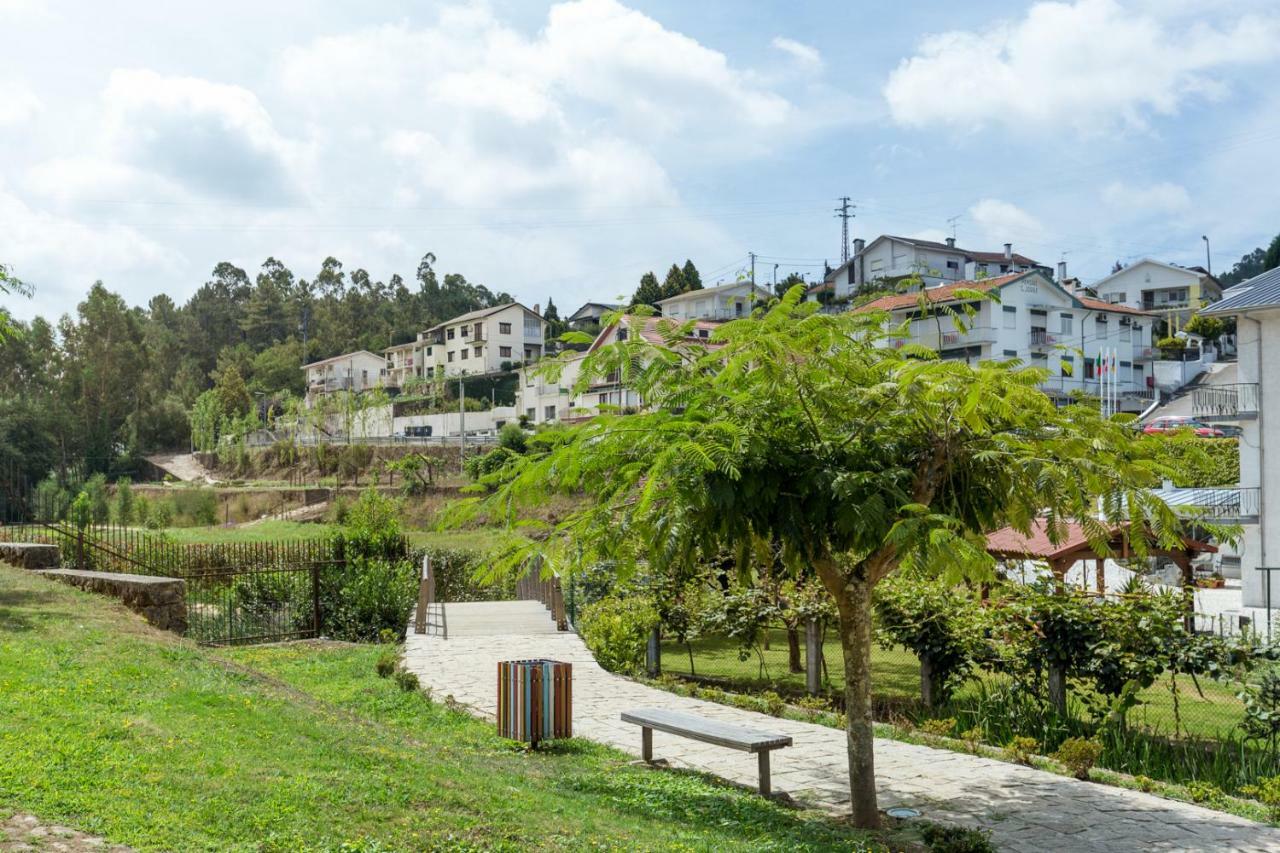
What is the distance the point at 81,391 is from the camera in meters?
78.8

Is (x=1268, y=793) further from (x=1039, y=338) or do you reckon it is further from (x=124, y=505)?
(x=1039, y=338)

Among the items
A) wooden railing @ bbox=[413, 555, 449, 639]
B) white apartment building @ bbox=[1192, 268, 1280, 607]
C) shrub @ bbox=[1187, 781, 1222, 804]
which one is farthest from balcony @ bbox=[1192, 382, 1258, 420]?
shrub @ bbox=[1187, 781, 1222, 804]

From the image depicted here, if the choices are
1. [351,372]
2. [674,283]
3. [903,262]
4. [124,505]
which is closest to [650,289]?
[674,283]

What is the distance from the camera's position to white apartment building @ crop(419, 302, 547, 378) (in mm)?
88688

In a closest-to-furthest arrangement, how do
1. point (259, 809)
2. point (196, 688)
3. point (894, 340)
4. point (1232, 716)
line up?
point (259, 809) < point (894, 340) < point (196, 688) < point (1232, 716)

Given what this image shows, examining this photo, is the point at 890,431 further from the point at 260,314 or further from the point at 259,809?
the point at 260,314

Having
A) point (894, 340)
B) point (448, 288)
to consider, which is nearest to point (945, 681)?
point (894, 340)

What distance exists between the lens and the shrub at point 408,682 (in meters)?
14.1

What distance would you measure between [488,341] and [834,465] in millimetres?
82947

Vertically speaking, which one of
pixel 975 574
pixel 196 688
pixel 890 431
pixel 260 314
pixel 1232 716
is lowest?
pixel 1232 716

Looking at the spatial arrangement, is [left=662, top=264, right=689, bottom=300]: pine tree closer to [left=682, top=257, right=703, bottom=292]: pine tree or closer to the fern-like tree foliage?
[left=682, top=257, right=703, bottom=292]: pine tree

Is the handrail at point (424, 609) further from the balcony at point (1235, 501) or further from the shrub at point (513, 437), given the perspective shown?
the shrub at point (513, 437)

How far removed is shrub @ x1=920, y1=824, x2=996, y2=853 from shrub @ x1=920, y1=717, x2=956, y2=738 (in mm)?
3874

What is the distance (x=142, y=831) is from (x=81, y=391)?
83.5 m
